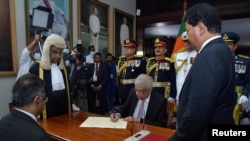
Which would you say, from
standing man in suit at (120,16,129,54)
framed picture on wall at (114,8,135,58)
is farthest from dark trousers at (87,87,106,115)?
standing man in suit at (120,16,129,54)

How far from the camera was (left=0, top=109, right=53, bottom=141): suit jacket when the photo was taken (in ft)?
3.15

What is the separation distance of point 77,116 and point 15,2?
2543 mm

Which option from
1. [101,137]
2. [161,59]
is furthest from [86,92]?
[101,137]

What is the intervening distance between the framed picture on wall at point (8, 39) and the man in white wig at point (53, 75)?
1686 mm

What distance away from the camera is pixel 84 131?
5.22 feet

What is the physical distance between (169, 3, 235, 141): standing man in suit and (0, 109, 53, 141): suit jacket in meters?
0.66

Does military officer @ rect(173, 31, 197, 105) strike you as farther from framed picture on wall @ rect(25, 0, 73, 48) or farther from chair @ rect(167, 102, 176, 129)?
framed picture on wall @ rect(25, 0, 73, 48)

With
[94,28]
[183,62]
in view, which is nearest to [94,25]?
[94,28]

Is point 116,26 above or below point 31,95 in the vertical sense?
above

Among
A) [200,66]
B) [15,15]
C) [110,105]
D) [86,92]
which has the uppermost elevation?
[15,15]


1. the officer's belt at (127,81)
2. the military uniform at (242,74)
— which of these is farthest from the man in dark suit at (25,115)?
the officer's belt at (127,81)

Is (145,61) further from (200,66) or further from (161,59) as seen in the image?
(200,66)

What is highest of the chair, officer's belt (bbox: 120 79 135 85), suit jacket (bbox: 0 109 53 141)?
suit jacket (bbox: 0 109 53 141)

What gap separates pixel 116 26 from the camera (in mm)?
5961
